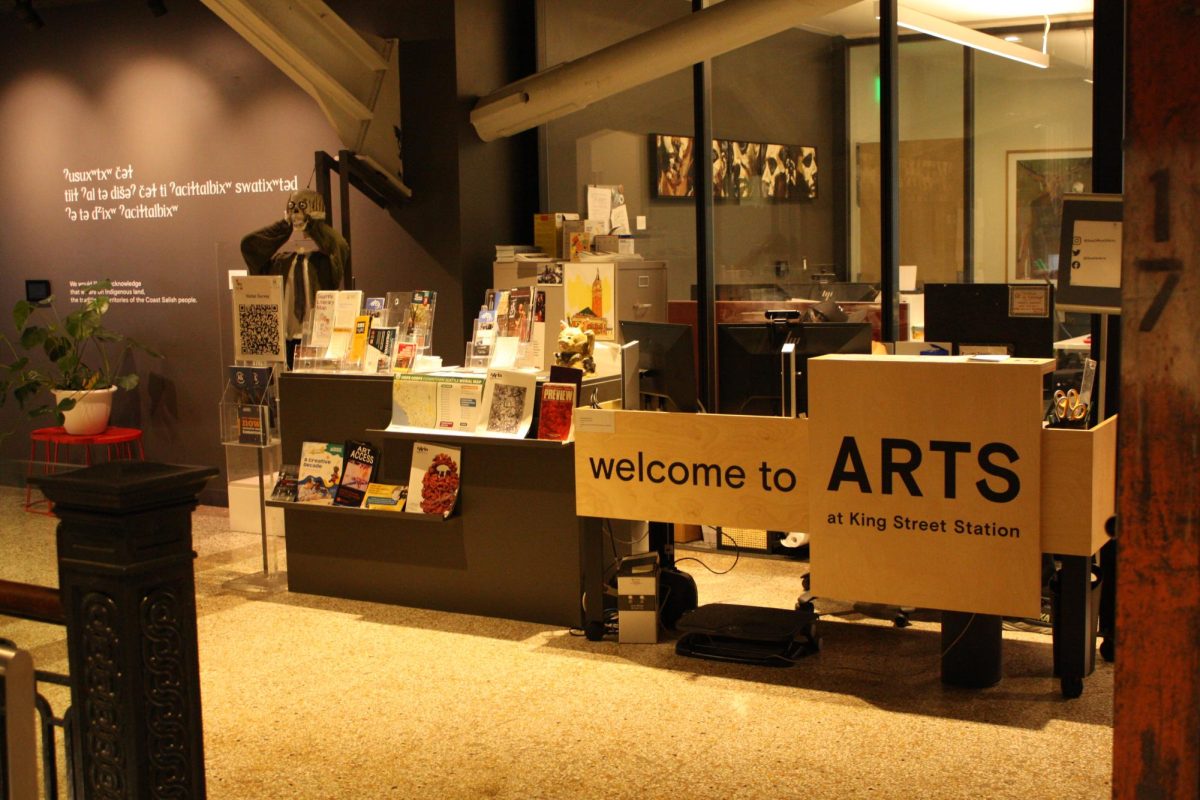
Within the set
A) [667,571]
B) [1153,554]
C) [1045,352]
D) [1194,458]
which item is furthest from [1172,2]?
[667,571]

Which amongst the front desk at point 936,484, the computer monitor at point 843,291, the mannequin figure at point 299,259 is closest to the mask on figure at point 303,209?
the mannequin figure at point 299,259

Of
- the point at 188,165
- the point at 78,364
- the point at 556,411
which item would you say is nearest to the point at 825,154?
the point at 556,411

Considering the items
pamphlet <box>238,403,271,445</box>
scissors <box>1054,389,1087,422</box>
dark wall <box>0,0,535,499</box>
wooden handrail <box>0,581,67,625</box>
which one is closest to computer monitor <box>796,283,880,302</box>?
dark wall <box>0,0,535,499</box>

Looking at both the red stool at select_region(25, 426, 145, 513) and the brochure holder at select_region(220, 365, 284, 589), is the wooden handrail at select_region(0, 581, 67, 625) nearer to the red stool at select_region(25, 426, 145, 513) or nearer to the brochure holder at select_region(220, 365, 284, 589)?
the brochure holder at select_region(220, 365, 284, 589)

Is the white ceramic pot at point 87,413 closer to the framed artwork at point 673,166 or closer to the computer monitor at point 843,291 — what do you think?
the framed artwork at point 673,166

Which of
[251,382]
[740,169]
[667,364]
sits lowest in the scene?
[251,382]

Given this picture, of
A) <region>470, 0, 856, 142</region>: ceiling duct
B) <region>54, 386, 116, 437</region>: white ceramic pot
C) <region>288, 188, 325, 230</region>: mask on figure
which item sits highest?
<region>470, 0, 856, 142</region>: ceiling duct

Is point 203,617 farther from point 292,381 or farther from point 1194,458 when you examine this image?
point 1194,458

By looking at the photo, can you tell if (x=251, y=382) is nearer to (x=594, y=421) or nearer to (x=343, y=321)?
(x=343, y=321)

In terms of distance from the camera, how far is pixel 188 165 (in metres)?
7.88

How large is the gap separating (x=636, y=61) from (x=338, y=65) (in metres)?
1.59

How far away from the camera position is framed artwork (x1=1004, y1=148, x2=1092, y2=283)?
18.9 ft

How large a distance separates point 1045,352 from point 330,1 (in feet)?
15.2

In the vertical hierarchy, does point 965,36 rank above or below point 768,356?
above
